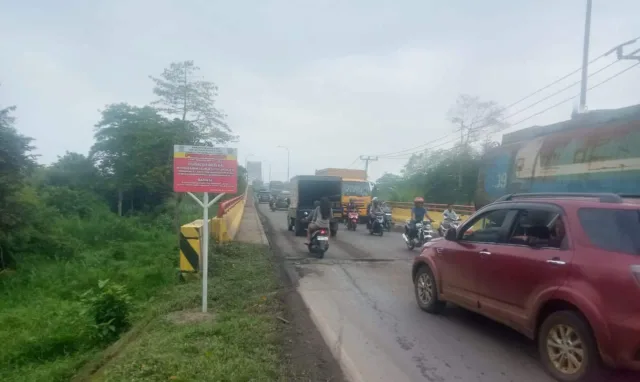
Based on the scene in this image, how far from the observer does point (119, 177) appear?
28828 mm

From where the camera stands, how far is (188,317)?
6738 mm

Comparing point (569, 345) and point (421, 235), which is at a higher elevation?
point (421, 235)

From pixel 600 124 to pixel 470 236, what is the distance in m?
4.39

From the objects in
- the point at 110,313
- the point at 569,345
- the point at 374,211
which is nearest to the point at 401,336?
the point at 569,345

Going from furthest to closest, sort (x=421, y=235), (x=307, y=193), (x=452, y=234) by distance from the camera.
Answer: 1. (x=307, y=193)
2. (x=421, y=235)
3. (x=452, y=234)

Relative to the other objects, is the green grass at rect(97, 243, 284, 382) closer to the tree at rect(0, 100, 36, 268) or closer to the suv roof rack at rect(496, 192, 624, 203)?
the suv roof rack at rect(496, 192, 624, 203)

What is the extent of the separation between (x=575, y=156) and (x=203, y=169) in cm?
702

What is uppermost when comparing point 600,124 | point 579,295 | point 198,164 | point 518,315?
point 600,124

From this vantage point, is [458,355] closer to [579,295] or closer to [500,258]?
[500,258]

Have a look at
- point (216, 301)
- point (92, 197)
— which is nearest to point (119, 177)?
point (92, 197)

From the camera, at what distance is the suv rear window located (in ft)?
13.8

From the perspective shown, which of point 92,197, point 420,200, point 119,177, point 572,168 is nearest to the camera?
point 572,168

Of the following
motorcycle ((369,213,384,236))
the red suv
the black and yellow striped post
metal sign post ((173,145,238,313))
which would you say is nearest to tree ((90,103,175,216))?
motorcycle ((369,213,384,236))

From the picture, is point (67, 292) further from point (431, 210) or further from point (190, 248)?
point (431, 210)
